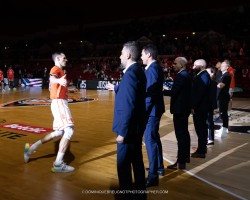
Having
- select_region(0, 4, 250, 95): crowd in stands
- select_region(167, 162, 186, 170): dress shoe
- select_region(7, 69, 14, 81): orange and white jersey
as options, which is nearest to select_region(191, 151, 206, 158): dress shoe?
select_region(167, 162, 186, 170): dress shoe

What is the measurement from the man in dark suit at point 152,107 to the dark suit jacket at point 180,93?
398mm

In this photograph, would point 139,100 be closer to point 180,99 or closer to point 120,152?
point 120,152

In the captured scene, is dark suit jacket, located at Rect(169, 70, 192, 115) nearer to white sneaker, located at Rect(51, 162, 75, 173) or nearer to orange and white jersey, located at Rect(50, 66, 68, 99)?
orange and white jersey, located at Rect(50, 66, 68, 99)

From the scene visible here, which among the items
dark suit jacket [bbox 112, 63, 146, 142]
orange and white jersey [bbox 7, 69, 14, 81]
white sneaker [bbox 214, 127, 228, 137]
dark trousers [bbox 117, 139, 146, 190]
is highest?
orange and white jersey [bbox 7, 69, 14, 81]

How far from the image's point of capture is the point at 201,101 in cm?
506

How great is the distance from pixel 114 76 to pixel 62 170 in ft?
56.7

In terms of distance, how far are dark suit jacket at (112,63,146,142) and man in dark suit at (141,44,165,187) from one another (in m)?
0.83

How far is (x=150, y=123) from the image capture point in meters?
4.00

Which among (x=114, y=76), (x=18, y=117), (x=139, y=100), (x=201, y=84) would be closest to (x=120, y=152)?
(x=139, y=100)

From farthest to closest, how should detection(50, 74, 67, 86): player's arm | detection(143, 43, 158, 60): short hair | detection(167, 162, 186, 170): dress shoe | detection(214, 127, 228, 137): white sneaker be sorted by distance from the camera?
detection(214, 127, 228, 137): white sneaker, detection(167, 162, 186, 170): dress shoe, detection(50, 74, 67, 86): player's arm, detection(143, 43, 158, 60): short hair

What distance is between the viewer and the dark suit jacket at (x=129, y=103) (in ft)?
9.62

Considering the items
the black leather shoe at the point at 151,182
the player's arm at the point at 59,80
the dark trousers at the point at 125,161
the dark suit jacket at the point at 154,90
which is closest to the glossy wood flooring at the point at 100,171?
the black leather shoe at the point at 151,182

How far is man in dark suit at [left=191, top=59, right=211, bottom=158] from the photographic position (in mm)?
5004

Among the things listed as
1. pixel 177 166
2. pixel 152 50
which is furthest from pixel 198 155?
pixel 152 50
